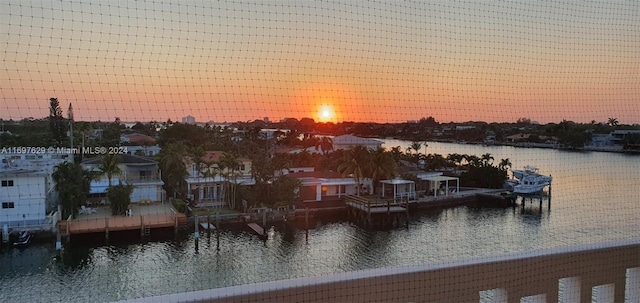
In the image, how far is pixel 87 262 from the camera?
806cm

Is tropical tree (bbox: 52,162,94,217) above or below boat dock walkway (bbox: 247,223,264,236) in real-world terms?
above

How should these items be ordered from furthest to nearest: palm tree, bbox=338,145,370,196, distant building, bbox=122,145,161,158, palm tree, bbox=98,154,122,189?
distant building, bbox=122,145,161,158, palm tree, bbox=338,145,370,196, palm tree, bbox=98,154,122,189

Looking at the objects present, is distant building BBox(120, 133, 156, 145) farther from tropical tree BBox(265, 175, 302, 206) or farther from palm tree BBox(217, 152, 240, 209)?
tropical tree BBox(265, 175, 302, 206)

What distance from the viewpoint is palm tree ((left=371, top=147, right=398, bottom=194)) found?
13547mm

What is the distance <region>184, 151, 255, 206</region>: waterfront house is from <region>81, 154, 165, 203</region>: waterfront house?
781 mm

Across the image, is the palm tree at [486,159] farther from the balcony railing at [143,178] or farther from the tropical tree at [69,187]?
the tropical tree at [69,187]

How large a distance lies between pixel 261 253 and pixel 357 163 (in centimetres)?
512

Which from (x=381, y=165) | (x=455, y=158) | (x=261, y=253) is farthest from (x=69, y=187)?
(x=455, y=158)

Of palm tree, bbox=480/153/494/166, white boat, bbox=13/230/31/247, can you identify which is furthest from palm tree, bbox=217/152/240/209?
palm tree, bbox=480/153/494/166

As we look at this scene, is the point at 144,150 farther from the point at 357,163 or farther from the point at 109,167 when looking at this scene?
the point at 357,163

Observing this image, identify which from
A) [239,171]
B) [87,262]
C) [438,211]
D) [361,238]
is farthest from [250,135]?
[87,262]

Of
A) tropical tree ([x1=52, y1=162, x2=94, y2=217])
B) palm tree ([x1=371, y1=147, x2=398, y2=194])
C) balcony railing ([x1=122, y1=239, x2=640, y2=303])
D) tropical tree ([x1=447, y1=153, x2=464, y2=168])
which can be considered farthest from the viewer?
tropical tree ([x1=447, y1=153, x2=464, y2=168])

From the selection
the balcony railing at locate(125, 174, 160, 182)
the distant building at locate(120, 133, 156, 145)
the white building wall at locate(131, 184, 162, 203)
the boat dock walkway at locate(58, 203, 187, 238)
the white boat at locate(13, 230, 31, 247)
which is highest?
the distant building at locate(120, 133, 156, 145)

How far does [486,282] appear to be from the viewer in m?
1.13
